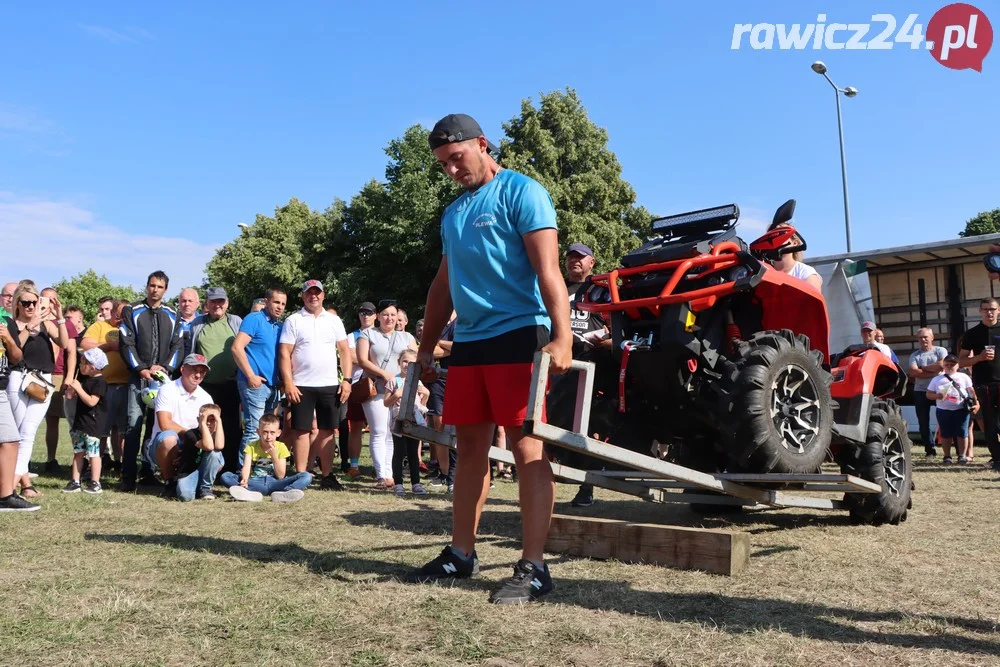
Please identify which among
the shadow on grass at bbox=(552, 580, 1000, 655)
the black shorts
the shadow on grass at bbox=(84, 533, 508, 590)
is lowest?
the shadow on grass at bbox=(552, 580, 1000, 655)

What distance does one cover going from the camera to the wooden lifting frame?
3.29m

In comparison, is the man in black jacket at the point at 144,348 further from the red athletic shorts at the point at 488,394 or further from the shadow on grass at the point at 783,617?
the shadow on grass at the point at 783,617

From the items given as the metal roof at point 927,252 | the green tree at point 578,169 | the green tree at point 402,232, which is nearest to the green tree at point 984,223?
the green tree at point 578,169

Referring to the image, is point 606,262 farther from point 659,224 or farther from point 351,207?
point 659,224

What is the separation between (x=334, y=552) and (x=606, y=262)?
1096 inches

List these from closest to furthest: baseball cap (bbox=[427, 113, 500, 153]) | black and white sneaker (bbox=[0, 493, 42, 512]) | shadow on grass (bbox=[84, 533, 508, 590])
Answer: baseball cap (bbox=[427, 113, 500, 153])
shadow on grass (bbox=[84, 533, 508, 590])
black and white sneaker (bbox=[0, 493, 42, 512])

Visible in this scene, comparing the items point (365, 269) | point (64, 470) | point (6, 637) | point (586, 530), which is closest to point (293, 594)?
point (6, 637)

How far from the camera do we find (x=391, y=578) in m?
3.90

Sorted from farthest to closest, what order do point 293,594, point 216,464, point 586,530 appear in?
point 216,464
point 586,530
point 293,594

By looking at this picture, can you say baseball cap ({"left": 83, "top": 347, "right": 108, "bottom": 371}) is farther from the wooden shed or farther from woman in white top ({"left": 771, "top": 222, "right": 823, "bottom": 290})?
the wooden shed

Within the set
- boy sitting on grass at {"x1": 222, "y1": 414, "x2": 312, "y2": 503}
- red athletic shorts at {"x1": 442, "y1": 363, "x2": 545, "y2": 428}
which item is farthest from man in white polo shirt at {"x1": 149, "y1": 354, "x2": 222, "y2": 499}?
red athletic shorts at {"x1": 442, "y1": 363, "x2": 545, "y2": 428}

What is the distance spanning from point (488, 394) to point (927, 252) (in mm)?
12256

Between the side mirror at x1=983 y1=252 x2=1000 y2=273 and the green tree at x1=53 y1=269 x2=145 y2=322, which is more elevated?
the green tree at x1=53 y1=269 x2=145 y2=322

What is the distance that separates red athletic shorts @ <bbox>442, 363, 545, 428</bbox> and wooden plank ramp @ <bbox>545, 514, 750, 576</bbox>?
3.51ft
